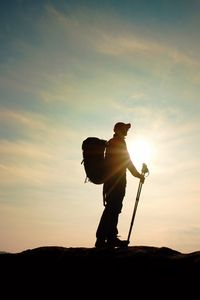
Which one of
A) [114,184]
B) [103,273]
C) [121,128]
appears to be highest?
[121,128]

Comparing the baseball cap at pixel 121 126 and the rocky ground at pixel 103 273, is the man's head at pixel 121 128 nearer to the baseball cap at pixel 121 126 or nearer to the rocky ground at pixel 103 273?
the baseball cap at pixel 121 126

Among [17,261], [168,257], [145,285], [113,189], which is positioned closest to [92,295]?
[145,285]

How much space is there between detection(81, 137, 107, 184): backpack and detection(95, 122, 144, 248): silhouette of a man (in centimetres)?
32

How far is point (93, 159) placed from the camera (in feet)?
39.9

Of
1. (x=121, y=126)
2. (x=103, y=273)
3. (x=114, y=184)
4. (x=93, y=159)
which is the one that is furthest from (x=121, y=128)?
(x=103, y=273)

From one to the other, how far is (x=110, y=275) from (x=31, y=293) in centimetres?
229

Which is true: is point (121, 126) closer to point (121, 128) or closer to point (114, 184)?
point (121, 128)

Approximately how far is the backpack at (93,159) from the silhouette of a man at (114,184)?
Answer: 1.06 ft

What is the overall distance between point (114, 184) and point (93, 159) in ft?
3.45

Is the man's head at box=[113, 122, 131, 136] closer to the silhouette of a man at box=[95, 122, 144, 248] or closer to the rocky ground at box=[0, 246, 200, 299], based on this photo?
the silhouette of a man at box=[95, 122, 144, 248]

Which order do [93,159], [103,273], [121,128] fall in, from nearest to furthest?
1. [103,273]
2. [93,159]
3. [121,128]

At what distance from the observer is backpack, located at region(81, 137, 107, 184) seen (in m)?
12.1

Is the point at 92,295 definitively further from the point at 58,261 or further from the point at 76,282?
the point at 58,261

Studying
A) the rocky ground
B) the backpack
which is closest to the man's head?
the backpack
